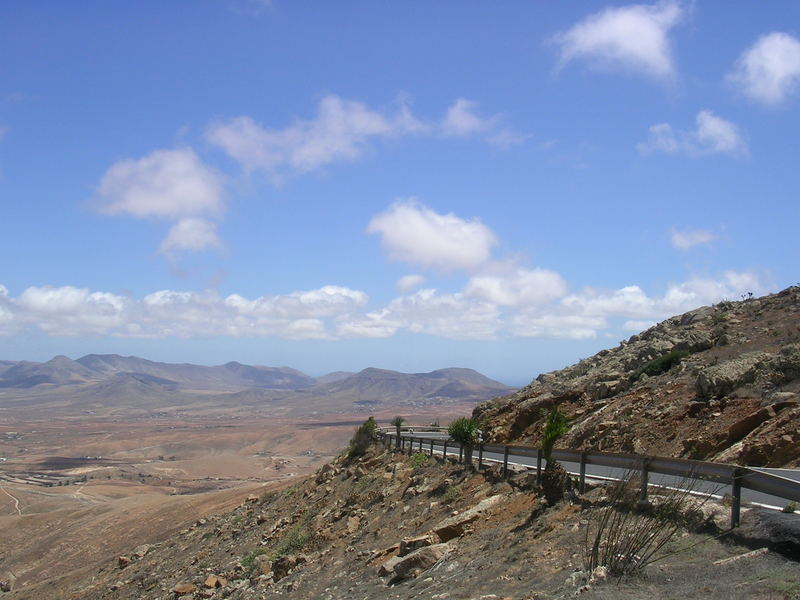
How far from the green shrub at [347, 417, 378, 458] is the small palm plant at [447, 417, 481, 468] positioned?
1328 cm

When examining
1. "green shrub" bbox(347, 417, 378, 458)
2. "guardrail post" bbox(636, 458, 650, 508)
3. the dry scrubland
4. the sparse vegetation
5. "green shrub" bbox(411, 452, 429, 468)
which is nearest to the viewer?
the sparse vegetation

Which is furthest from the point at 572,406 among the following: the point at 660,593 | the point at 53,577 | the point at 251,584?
the point at 53,577

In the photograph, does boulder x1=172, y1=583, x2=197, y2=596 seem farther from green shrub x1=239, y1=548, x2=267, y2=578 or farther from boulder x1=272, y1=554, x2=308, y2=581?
boulder x1=272, y1=554, x2=308, y2=581

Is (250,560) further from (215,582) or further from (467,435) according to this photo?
(467,435)

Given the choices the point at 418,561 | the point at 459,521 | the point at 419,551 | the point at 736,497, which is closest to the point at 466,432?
the point at 459,521

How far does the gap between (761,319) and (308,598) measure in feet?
78.2

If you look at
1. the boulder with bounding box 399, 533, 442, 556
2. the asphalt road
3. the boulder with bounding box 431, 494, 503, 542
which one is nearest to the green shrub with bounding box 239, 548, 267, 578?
the boulder with bounding box 399, 533, 442, 556

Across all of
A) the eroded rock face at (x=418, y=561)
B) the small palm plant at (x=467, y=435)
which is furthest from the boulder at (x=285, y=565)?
the eroded rock face at (x=418, y=561)

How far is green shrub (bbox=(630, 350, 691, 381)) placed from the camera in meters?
26.6

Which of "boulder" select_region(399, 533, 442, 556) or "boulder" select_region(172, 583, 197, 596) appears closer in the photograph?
"boulder" select_region(399, 533, 442, 556)

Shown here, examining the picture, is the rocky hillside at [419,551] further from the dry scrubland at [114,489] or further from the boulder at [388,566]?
the dry scrubland at [114,489]

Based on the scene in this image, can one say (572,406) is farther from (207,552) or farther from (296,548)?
(207,552)

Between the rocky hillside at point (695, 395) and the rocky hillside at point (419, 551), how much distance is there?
5.38 metres

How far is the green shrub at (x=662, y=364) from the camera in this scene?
1047 inches
